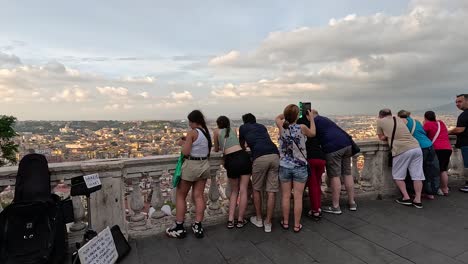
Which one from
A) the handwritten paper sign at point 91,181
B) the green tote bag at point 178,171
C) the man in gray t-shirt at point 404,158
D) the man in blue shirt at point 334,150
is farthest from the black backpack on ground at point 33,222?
the man in gray t-shirt at point 404,158

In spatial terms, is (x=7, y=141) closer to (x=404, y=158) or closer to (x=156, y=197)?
(x=156, y=197)

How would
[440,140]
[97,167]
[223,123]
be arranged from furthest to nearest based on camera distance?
[440,140]
[223,123]
[97,167]

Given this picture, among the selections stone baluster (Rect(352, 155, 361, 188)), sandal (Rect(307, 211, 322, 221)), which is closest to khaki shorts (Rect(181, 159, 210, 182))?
sandal (Rect(307, 211, 322, 221))

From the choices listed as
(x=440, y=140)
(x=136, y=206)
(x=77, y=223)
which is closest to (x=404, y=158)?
(x=440, y=140)

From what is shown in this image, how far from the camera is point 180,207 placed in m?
4.10

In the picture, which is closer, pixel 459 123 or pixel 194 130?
pixel 194 130

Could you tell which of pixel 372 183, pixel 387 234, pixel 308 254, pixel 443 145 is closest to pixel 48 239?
pixel 308 254

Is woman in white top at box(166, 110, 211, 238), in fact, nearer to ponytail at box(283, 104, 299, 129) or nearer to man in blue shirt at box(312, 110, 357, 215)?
ponytail at box(283, 104, 299, 129)

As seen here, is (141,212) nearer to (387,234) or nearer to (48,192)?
(48,192)

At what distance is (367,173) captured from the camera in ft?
18.8

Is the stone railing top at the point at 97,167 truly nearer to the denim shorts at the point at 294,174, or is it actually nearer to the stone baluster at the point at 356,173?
the denim shorts at the point at 294,174

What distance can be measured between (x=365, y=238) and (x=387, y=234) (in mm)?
379

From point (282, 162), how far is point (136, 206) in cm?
224

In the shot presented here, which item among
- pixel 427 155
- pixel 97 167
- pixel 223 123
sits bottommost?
pixel 427 155
